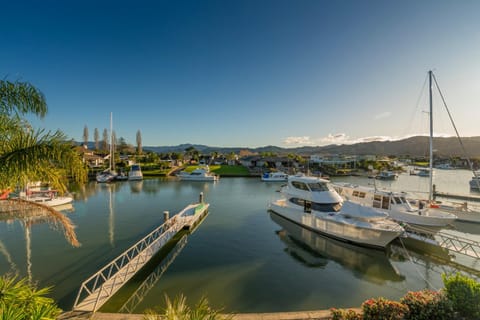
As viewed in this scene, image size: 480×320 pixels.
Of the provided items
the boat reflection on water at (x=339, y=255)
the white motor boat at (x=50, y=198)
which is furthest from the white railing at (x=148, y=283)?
the white motor boat at (x=50, y=198)

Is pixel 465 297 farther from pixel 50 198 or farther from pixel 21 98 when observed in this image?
pixel 50 198

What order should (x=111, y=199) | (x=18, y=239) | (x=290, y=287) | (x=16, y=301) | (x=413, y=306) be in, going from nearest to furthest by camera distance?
1. (x=16, y=301)
2. (x=413, y=306)
3. (x=290, y=287)
4. (x=18, y=239)
5. (x=111, y=199)

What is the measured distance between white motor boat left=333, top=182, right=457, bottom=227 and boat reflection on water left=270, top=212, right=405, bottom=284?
12.5 feet

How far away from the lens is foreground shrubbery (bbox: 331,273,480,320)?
465 centimetres

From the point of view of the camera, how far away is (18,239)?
12680 millimetres

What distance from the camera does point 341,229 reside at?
12531mm

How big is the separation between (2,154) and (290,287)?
9584 millimetres

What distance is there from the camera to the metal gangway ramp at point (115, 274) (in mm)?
6578

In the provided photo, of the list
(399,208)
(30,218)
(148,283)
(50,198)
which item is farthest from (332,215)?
(50,198)

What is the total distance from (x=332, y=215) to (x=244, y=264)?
7.05 metres

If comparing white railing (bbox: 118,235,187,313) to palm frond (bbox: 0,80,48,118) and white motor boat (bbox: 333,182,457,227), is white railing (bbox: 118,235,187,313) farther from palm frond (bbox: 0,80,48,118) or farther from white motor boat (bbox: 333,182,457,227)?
white motor boat (bbox: 333,182,457,227)

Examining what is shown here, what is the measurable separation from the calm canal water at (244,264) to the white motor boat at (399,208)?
6.62 ft

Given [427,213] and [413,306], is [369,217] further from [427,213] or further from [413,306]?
[413,306]

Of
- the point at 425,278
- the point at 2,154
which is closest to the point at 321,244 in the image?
the point at 425,278
